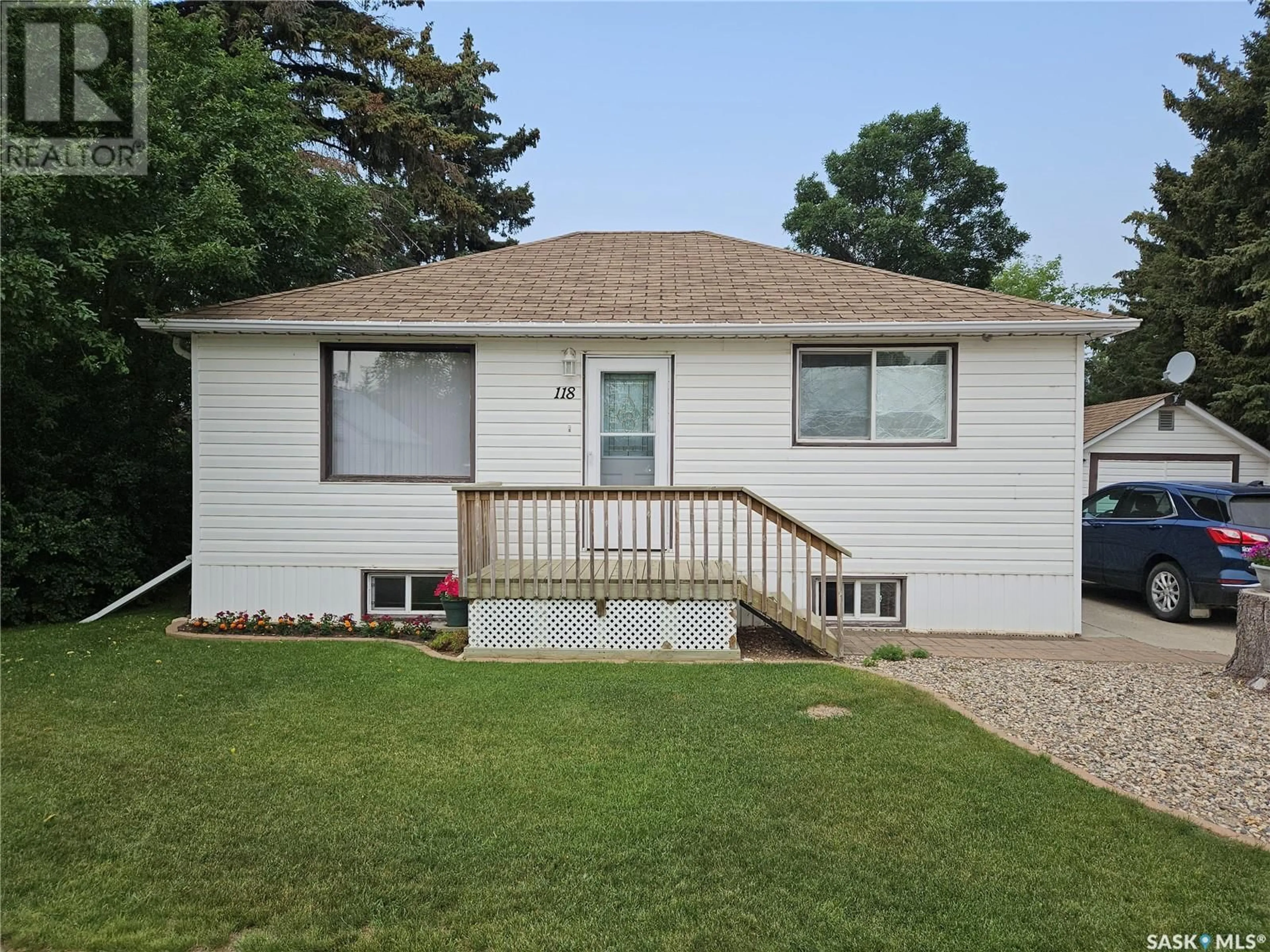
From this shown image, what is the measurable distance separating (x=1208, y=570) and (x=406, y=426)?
31.0 feet

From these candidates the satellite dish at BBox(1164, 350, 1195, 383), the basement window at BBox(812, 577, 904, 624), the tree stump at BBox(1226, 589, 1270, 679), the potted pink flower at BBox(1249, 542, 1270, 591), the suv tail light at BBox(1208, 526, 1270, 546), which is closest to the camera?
the tree stump at BBox(1226, 589, 1270, 679)

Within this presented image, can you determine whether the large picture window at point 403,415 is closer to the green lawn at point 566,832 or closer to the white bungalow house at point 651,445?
the white bungalow house at point 651,445

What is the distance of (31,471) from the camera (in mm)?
7309

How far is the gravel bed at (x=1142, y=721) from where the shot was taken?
11.3 ft

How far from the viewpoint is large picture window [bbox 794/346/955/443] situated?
7.22 m

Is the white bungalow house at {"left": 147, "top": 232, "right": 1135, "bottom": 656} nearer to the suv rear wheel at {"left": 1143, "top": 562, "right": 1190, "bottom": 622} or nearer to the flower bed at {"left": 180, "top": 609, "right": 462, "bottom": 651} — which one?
the flower bed at {"left": 180, "top": 609, "right": 462, "bottom": 651}

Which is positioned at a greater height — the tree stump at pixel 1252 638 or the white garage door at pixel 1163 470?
the white garage door at pixel 1163 470

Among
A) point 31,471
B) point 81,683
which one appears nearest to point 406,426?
point 81,683

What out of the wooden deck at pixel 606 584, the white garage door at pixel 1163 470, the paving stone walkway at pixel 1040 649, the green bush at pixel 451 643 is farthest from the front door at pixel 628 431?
the white garage door at pixel 1163 470

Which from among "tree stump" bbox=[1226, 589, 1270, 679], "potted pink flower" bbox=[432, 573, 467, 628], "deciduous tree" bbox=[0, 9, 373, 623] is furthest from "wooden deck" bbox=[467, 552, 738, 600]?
"tree stump" bbox=[1226, 589, 1270, 679]

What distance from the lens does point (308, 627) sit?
6.95 meters

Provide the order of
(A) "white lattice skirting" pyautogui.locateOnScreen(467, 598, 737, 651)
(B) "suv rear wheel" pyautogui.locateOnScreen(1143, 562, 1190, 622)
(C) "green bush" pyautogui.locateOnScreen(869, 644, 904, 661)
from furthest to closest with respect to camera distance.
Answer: (B) "suv rear wheel" pyautogui.locateOnScreen(1143, 562, 1190, 622), (A) "white lattice skirting" pyautogui.locateOnScreen(467, 598, 737, 651), (C) "green bush" pyautogui.locateOnScreen(869, 644, 904, 661)

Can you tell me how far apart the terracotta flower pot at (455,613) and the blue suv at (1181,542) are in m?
8.44

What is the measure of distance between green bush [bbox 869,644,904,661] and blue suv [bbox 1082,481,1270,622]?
438 cm
